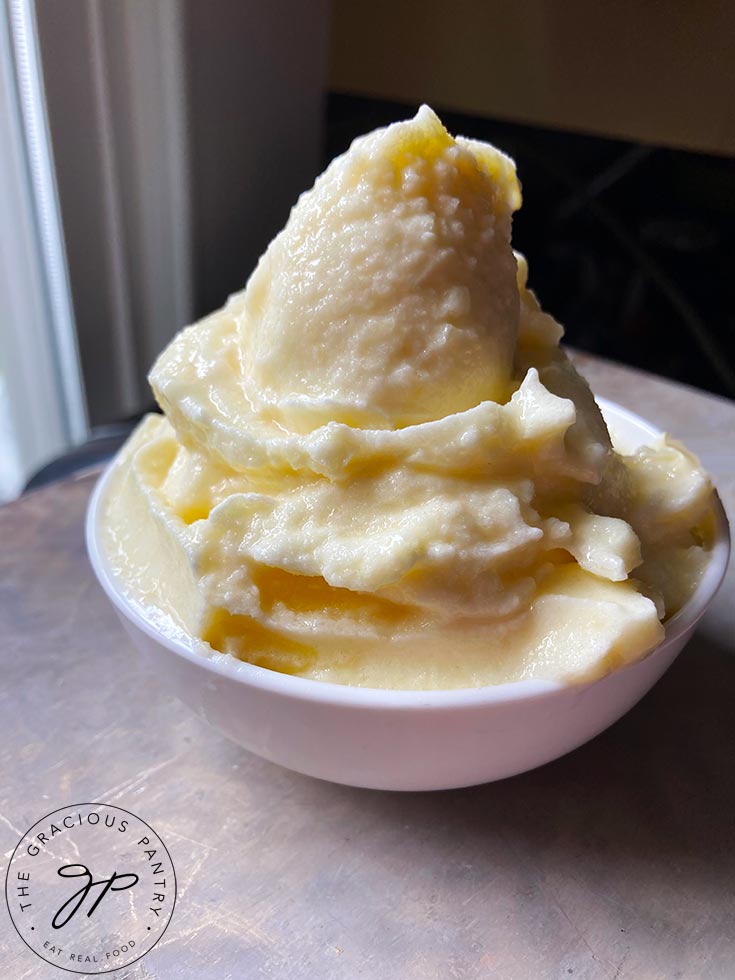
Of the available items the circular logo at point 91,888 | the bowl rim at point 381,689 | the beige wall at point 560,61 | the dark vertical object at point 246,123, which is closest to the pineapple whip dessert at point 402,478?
the bowl rim at point 381,689

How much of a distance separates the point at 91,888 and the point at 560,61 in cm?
198

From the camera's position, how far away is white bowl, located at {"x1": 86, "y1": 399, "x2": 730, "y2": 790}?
829 mm

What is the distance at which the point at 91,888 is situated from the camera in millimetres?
952

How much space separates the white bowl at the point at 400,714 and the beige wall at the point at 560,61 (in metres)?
1.38

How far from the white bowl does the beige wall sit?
1378 mm

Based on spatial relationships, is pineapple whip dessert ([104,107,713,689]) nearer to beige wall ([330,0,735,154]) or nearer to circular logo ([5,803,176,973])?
circular logo ([5,803,176,973])

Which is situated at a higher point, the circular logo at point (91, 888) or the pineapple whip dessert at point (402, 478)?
the pineapple whip dessert at point (402, 478)

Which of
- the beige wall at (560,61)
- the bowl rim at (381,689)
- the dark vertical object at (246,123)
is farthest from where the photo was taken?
the dark vertical object at (246,123)

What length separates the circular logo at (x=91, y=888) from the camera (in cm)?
89

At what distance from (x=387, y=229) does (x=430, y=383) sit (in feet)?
0.58

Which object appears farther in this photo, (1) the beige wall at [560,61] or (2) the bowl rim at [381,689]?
(1) the beige wall at [560,61]

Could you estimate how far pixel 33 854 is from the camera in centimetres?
99

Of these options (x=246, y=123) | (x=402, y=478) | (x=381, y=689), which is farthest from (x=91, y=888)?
(x=246, y=123)

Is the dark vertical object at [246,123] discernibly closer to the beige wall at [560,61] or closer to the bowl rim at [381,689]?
the beige wall at [560,61]
